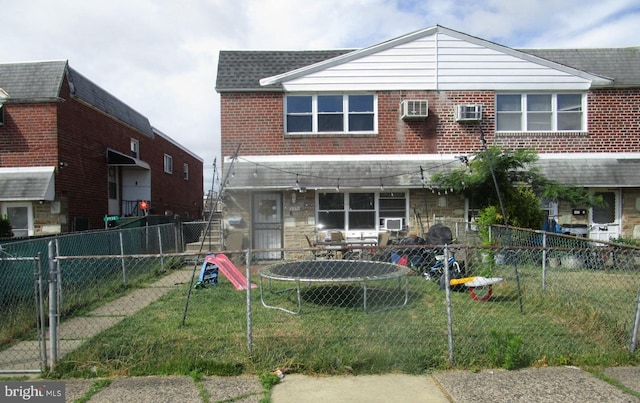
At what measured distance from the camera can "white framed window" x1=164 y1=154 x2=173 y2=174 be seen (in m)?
24.0

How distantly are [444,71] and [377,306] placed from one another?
8710 millimetres

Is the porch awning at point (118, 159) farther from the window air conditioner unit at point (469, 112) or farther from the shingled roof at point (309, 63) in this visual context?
the window air conditioner unit at point (469, 112)

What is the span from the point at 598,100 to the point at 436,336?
11670 mm

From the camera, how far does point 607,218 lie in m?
13.1

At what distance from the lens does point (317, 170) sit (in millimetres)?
12922

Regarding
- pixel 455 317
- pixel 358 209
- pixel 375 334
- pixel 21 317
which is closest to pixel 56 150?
pixel 21 317

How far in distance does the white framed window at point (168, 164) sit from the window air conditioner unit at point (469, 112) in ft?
53.7

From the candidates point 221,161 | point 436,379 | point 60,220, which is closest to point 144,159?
point 60,220

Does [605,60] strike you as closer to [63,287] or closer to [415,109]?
[415,109]

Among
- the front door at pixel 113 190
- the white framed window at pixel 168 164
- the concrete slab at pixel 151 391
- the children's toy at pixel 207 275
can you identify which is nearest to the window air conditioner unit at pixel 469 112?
the children's toy at pixel 207 275

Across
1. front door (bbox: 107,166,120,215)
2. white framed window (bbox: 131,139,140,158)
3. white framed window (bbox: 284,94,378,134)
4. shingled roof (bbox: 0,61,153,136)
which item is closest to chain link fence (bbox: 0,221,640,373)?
white framed window (bbox: 284,94,378,134)

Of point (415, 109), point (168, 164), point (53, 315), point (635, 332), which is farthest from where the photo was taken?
Result: point (168, 164)

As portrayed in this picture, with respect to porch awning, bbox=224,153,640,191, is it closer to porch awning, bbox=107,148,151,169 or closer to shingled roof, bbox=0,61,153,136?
shingled roof, bbox=0,61,153,136

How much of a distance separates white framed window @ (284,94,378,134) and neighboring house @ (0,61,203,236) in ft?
24.7
